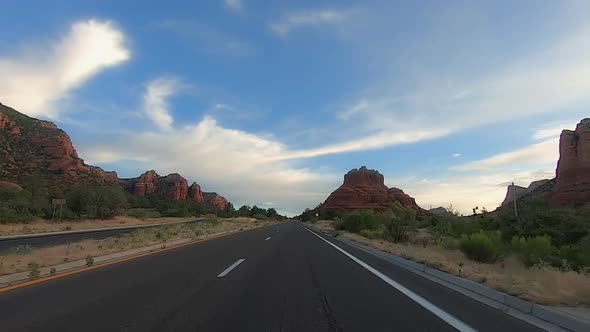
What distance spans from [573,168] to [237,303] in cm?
7472

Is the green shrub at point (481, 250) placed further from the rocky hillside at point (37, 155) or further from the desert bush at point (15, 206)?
the rocky hillside at point (37, 155)

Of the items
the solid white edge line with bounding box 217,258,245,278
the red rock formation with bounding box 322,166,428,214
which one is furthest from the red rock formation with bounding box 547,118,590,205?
the red rock formation with bounding box 322,166,428,214

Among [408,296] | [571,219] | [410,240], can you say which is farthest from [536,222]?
[408,296]

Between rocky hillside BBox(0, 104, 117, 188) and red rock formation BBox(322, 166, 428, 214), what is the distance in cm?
9214

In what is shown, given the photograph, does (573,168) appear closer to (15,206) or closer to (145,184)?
(15,206)

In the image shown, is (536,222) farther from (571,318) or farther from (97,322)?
(97,322)

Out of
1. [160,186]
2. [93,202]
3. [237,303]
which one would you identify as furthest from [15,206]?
[160,186]

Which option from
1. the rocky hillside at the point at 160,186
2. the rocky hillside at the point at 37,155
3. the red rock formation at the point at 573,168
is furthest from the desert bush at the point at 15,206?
the rocky hillside at the point at 160,186

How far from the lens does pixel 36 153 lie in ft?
263

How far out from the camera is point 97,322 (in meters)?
6.77

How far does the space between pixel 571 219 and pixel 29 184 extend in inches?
2691

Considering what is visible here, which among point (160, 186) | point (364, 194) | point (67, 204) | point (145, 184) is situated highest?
point (160, 186)

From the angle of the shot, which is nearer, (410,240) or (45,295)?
(45,295)

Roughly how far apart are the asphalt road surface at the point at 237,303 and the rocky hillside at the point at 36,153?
Answer: 2723 inches
